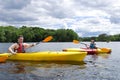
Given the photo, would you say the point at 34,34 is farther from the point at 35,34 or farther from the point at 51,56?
the point at 51,56

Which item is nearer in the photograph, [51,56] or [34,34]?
[51,56]

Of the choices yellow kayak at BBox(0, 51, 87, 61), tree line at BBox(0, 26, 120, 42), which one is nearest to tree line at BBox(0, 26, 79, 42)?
tree line at BBox(0, 26, 120, 42)

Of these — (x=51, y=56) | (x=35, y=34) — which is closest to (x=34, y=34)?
(x=35, y=34)

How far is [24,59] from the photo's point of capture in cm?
1636

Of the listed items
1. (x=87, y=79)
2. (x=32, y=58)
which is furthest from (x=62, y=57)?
(x=87, y=79)

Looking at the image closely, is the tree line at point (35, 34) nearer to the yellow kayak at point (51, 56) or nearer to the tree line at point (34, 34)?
the tree line at point (34, 34)

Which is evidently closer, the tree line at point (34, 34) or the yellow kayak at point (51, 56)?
the yellow kayak at point (51, 56)

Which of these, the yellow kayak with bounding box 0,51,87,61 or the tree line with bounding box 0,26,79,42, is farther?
the tree line with bounding box 0,26,79,42

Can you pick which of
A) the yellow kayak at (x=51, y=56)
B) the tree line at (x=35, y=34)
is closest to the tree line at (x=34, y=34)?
the tree line at (x=35, y=34)

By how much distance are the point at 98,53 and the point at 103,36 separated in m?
85.8

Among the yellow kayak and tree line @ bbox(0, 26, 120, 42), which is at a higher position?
tree line @ bbox(0, 26, 120, 42)

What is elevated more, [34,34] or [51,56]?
[34,34]

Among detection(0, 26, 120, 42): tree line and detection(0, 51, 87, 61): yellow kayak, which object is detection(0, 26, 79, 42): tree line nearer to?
detection(0, 26, 120, 42): tree line

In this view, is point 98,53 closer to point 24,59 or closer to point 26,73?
point 24,59
